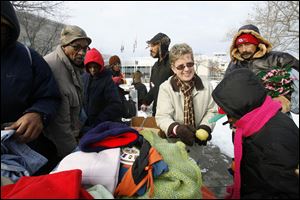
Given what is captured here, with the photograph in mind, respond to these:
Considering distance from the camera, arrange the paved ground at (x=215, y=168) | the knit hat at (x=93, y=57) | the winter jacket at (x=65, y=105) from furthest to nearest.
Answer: the paved ground at (x=215, y=168) → the knit hat at (x=93, y=57) → the winter jacket at (x=65, y=105)

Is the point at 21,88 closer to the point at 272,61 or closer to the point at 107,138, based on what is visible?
the point at 107,138

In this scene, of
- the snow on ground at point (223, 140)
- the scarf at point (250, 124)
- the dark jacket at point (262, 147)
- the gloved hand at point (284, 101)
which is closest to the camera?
the dark jacket at point (262, 147)

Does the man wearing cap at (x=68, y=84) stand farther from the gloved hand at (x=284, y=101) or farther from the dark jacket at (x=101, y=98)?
the gloved hand at (x=284, y=101)

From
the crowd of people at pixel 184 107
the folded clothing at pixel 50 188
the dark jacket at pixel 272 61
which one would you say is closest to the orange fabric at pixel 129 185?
the folded clothing at pixel 50 188

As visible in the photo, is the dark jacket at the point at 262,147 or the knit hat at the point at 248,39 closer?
the dark jacket at the point at 262,147

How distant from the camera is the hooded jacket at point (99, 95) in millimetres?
3323

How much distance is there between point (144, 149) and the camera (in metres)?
1.49

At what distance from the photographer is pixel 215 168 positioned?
4250 mm

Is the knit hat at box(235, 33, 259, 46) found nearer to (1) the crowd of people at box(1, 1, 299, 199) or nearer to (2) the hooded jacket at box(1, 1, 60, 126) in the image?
(1) the crowd of people at box(1, 1, 299, 199)

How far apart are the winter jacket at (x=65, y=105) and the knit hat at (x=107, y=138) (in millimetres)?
815

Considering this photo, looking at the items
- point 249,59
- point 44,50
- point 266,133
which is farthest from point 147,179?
point 44,50

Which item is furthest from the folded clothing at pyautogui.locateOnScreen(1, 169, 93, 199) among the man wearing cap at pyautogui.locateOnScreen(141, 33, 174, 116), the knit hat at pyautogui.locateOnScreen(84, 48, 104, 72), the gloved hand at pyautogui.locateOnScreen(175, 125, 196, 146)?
the man wearing cap at pyautogui.locateOnScreen(141, 33, 174, 116)

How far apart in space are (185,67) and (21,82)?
141 centimetres

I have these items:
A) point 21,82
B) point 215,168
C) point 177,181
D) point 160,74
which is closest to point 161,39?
point 160,74
